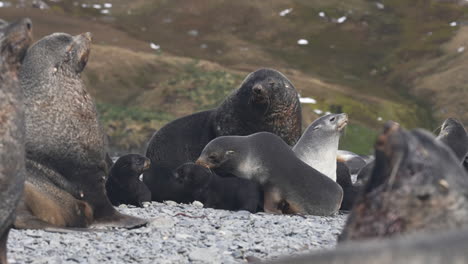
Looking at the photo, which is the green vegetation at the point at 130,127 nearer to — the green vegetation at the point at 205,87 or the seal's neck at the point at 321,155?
the green vegetation at the point at 205,87

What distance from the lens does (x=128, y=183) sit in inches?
366

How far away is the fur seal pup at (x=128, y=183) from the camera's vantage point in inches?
366

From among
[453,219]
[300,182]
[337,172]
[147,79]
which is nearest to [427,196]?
[453,219]

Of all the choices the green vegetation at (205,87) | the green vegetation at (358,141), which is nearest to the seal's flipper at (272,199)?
the green vegetation at (358,141)

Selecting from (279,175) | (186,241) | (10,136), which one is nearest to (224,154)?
(279,175)

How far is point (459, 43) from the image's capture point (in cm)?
5534

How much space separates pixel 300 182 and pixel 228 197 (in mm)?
838

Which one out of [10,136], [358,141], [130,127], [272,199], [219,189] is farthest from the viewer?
[358,141]

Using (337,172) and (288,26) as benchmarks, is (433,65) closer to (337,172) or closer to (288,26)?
(288,26)

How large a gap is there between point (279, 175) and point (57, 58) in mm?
2746

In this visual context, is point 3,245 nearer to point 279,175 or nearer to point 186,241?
point 186,241

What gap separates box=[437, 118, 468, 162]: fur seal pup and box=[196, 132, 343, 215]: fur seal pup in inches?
72.9

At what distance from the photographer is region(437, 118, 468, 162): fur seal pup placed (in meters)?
9.89

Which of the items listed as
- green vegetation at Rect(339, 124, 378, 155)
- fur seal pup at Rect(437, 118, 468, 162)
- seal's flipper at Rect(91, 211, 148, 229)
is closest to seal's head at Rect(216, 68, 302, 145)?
fur seal pup at Rect(437, 118, 468, 162)
